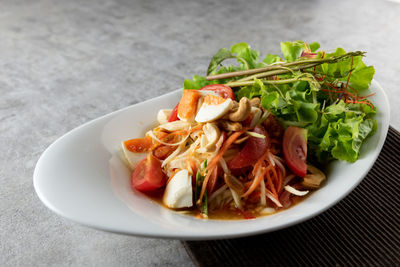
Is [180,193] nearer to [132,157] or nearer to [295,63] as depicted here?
[132,157]

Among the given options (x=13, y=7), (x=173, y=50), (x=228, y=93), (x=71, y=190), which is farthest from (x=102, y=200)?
(x=13, y=7)

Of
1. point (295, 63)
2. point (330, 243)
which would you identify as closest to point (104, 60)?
point (295, 63)

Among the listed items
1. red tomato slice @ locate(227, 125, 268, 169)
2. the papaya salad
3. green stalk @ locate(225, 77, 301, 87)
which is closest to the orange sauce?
the papaya salad

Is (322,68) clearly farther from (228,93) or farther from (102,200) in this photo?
(102,200)

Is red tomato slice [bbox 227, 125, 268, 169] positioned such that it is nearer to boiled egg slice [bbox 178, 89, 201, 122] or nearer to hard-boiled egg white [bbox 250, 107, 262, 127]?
hard-boiled egg white [bbox 250, 107, 262, 127]

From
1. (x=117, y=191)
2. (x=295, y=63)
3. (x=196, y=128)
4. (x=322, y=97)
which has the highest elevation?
(x=295, y=63)

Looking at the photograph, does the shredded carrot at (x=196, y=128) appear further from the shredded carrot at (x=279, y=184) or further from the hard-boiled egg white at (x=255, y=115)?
the shredded carrot at (x=279, y=184)
